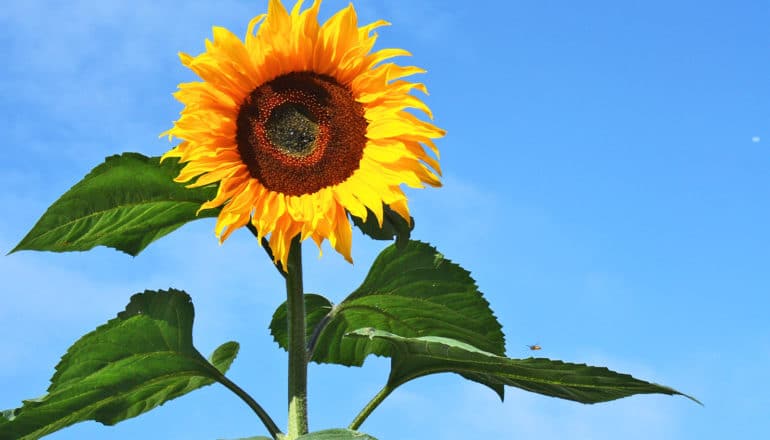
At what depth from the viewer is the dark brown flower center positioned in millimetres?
3781

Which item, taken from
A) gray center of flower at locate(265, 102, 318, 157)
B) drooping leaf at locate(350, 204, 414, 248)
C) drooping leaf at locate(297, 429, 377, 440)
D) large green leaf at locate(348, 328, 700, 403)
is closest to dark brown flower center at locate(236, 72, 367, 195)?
gray center of flower at locate(265, 102, 318, 157)

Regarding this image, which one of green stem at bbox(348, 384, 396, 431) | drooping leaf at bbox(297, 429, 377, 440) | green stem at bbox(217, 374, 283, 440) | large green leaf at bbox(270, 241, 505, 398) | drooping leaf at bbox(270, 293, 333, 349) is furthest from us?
drooping leaf at bbox(270, 293, 333, 349)

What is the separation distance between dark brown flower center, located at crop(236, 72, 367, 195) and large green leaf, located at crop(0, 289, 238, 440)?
0.59 meters

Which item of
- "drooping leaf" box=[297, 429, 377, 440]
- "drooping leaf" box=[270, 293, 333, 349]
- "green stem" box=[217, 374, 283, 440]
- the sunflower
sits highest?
the sunflower

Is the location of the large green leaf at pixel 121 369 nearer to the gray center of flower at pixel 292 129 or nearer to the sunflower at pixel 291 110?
the sunflower at pixel 291 110

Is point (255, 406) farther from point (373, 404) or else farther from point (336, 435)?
point (336, 435)

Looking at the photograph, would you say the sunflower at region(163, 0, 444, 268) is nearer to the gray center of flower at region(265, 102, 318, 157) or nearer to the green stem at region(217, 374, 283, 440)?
the gray center of flower at region(265, 102, 318, 157)

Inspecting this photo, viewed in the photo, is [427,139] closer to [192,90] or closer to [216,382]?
[192,90]

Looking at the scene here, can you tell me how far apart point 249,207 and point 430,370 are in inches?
37.4

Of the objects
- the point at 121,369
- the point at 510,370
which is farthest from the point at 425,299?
the point at 121,369

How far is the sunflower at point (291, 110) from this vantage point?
12.1 ft

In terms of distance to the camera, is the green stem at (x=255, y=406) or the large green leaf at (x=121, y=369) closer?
the large green leaf at (x=121, y=369)

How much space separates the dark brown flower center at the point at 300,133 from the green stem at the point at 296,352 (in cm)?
24

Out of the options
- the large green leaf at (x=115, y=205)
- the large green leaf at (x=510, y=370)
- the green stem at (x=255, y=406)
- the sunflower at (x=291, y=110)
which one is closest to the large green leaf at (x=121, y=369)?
the green stem at (x=255, y=406)
